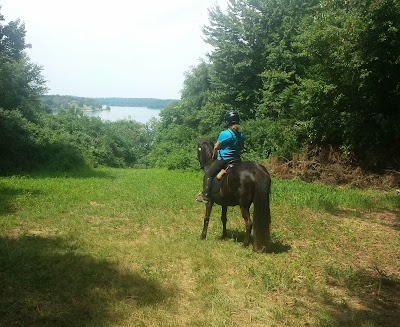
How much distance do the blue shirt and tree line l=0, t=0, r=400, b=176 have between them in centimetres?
1128

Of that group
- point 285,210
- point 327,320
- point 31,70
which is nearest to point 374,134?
point 285,210

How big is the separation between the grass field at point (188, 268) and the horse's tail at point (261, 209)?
36 centimetres

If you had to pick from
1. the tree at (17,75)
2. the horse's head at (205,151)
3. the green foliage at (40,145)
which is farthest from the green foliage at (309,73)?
the tree at (17,75)

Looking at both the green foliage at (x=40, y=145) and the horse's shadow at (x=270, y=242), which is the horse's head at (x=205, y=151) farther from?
the green foliage at (x=40, y=145)

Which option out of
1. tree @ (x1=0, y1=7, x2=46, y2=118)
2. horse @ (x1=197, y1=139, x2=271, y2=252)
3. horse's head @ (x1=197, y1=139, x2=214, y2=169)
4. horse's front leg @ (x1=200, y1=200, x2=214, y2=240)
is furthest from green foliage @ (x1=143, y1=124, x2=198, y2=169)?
horse @ (x1=197, y1=139, x2=271, y2=252)

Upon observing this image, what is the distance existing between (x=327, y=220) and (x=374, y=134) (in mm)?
9691

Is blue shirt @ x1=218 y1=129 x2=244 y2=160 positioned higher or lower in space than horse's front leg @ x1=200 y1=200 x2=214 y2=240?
higher

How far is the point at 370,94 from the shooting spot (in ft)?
59.0

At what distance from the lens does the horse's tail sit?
7383 mm

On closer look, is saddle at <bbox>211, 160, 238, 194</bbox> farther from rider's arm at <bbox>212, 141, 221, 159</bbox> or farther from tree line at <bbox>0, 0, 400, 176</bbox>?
tree line at <bbox>0, 0, 400, 176</bbox>

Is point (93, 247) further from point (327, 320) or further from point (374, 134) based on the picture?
point (374, 134)

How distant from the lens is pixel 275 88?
92.8ft

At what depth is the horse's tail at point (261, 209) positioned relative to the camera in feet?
24.2

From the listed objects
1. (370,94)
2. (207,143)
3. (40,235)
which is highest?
(370,94)
